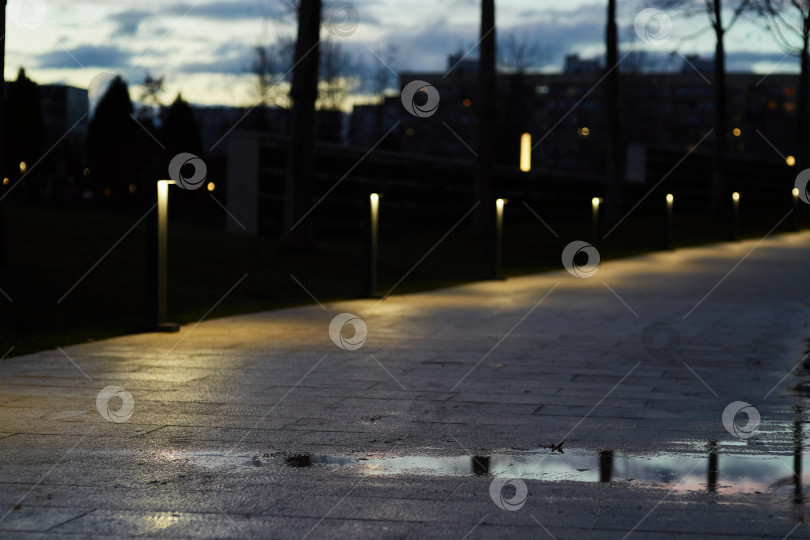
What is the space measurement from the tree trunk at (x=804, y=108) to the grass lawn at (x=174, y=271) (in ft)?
58.4

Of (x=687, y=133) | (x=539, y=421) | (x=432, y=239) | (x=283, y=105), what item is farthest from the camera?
(x=687, y=133)

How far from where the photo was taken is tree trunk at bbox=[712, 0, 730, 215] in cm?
3941

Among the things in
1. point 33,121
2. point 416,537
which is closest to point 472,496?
point 416,537

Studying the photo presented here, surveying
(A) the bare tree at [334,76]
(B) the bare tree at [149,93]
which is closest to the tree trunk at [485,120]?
(A) the bare tree at [334,76]

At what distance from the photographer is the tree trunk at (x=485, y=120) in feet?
98.2

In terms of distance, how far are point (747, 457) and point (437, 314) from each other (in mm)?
9078

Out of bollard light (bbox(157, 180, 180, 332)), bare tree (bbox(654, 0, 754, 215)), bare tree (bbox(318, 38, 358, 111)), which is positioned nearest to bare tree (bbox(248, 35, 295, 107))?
bare tree (bbox(318, 38, 358, 111))

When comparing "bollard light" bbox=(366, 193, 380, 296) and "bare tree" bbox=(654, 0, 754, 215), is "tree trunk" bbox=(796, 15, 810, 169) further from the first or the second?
"bollard light" bbox=(366, 193, 380, 296)

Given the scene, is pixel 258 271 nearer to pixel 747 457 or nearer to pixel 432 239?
pixel 432 239

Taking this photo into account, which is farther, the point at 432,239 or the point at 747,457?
the point at 432,239

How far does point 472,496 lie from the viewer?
5.54 metres

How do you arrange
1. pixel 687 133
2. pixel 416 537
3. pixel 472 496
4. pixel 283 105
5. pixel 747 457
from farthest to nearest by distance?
pixel 687 133 < pixel 283 105 < pixel 747 457 < pixel 472 496 < pixel 416 537

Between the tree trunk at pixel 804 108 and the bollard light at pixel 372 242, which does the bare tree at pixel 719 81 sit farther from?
the bollard light at pixel 372 242

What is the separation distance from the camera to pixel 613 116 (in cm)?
3759
